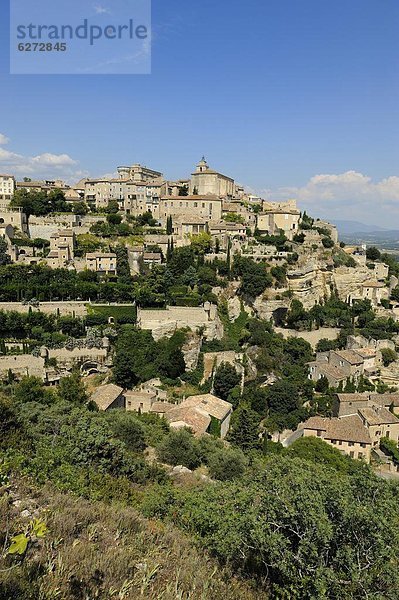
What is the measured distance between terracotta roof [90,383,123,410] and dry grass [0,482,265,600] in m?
13.7

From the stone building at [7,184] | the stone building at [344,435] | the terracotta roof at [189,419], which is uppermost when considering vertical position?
the stone building at [7,184]

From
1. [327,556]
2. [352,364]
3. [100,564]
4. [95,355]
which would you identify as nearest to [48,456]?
[100,564]

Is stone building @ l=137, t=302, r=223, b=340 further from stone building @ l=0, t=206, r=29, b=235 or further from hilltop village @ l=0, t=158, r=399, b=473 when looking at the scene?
stone building @ l=0, t=206, r=29, b=235

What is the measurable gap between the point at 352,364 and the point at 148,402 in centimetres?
1497

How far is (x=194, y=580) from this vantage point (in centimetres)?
588

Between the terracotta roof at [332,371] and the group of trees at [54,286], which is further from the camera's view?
the group of trees at [54,286]

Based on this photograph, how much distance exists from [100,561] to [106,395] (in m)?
17.6

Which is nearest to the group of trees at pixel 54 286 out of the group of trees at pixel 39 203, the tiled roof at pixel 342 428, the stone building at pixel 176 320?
the stone building at pixel 176 320

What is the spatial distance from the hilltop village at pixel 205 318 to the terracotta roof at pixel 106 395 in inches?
3.5

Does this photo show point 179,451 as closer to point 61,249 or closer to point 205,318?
point 205,318

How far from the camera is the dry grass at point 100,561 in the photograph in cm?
480

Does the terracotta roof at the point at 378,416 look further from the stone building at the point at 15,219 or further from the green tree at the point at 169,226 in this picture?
the stone building at the point at 15,219

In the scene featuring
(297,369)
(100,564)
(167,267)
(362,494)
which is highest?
(167,267)

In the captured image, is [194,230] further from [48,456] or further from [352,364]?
[48,456]
